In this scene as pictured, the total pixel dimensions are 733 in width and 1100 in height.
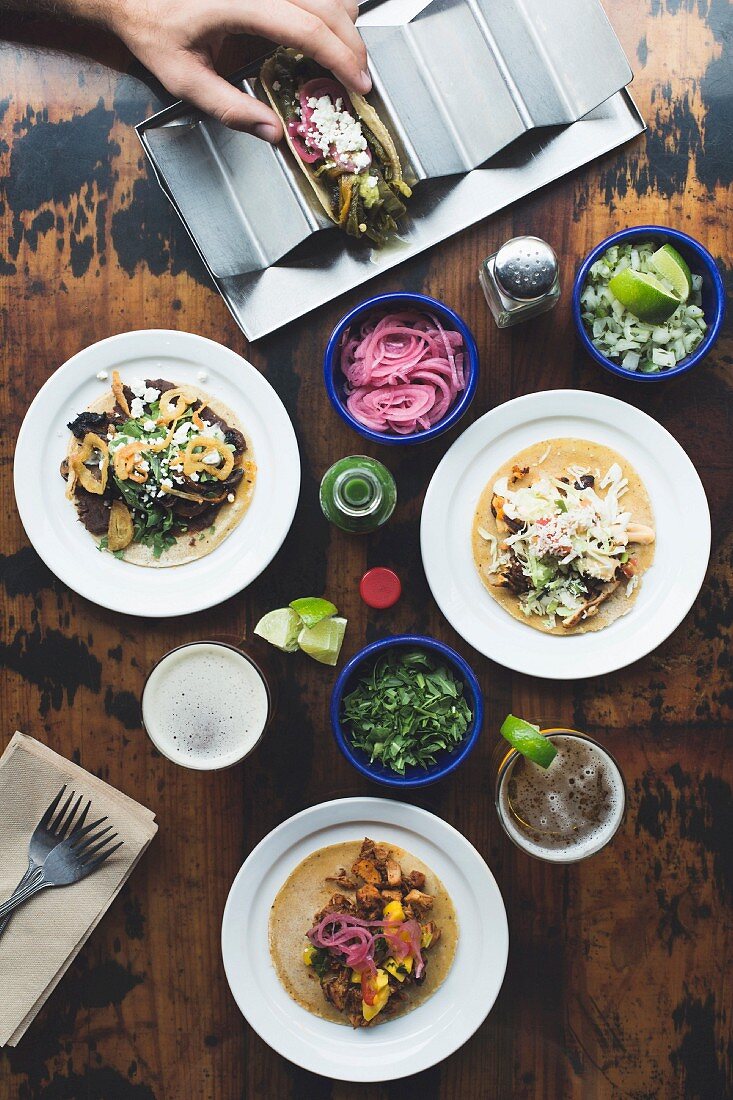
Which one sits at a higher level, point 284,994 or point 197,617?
point 197,617

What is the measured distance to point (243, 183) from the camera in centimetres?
251

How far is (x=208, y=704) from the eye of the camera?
2.42 meters

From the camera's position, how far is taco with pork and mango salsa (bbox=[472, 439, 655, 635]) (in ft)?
7.92

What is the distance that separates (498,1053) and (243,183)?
297 centimetres

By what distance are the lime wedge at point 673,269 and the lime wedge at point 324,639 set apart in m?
1.46

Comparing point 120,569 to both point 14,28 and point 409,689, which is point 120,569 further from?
point 14,28

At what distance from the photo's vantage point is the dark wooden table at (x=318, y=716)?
2568 millimetres

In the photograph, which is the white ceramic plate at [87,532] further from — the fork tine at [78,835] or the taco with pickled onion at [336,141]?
the fork tine at [78,835]

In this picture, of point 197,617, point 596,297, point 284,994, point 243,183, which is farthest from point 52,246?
point 284,994

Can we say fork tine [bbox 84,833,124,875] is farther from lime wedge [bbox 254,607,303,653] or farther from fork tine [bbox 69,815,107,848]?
lime wedge [bbox 254,607,303,653]

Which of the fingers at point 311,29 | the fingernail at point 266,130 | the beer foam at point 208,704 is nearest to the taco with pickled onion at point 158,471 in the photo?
the beer foam at point 208,704

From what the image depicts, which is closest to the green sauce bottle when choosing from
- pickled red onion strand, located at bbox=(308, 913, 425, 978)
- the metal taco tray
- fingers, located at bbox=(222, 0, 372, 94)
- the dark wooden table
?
the dark wooden table

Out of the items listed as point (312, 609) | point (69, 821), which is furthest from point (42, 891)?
point (312, 609)

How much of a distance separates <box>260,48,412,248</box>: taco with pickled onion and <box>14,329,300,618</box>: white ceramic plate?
1.96 ft
